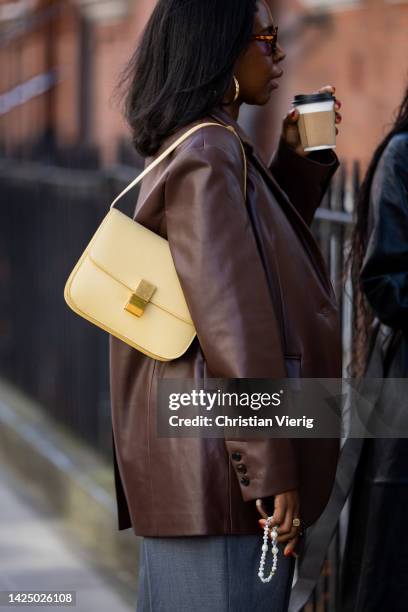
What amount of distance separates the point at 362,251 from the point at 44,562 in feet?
7.90

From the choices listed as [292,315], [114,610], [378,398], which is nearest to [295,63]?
[114,610]

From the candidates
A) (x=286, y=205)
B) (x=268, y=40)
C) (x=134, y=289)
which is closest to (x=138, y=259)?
(x=134, y=289)

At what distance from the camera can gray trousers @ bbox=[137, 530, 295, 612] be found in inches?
107

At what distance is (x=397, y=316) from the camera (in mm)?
3279

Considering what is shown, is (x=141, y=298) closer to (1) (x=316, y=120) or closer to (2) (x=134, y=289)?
(2) (x=134, y=289)

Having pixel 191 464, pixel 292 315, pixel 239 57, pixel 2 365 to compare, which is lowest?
pixel 2 365

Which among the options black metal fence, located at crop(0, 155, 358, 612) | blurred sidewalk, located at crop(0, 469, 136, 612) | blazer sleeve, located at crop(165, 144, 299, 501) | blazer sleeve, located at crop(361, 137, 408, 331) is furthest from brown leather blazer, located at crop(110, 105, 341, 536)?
black metal fence, located at crop(0, 155, 358, 612)

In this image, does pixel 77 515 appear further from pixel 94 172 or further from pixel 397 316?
pixel 397 316

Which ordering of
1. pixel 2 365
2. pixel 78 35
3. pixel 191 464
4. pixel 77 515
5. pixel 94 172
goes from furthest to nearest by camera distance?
pixel 78 35
pixel 2 365
pixel 94 172
pixel 77 515
pixel 191 464

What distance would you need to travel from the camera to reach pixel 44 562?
5410 millimetres

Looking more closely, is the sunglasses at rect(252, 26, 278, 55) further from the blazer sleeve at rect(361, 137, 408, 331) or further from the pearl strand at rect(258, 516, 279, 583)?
the pearl strand at rect(258, 516, 279, 583)

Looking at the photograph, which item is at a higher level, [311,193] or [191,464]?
[311,193]

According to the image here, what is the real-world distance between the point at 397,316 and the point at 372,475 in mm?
402

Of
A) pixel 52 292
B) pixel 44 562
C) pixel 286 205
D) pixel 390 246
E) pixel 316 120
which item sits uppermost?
pixel 316 120
